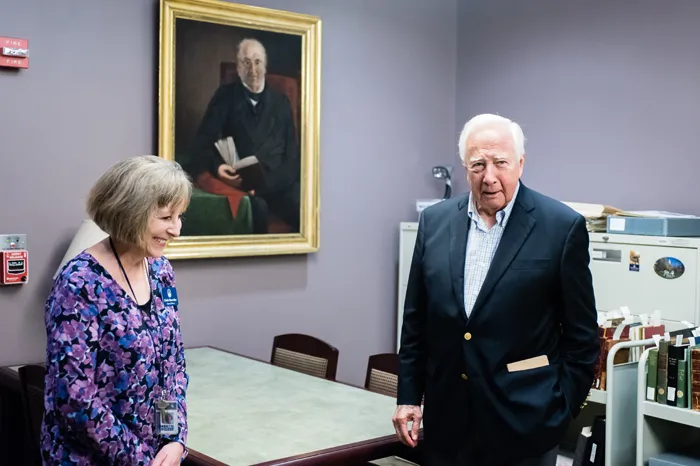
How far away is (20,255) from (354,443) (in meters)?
1.92

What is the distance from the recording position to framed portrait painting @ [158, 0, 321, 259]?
159 inches

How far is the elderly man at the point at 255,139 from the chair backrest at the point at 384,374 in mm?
1339

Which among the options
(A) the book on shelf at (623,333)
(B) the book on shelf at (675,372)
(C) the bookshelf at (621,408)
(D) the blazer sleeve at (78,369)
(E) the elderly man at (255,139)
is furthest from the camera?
(E) the elderly man at (255,139)

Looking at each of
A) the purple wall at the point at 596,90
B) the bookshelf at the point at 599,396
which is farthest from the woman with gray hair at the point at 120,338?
the purple wall at the point at 596,90

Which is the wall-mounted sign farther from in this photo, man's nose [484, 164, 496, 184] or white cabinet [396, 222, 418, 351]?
man's nose [484, 164, 496, 184]

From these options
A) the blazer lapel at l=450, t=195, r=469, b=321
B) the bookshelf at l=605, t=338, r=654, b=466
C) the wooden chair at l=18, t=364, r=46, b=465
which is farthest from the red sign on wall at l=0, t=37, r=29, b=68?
the bookshelf at l=605, t=338, r=654, b=466

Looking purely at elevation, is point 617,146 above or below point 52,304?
above

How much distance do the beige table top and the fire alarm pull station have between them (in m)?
0.83

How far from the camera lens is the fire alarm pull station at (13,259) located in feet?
11.8

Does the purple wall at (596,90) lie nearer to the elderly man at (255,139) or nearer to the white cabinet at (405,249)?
the white cabinet at (405,249)

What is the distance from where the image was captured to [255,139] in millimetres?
4285

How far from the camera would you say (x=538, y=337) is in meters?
2.14

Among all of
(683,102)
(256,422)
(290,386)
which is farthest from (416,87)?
(256,422)

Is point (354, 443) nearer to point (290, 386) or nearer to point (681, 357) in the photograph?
point (290, 386)
